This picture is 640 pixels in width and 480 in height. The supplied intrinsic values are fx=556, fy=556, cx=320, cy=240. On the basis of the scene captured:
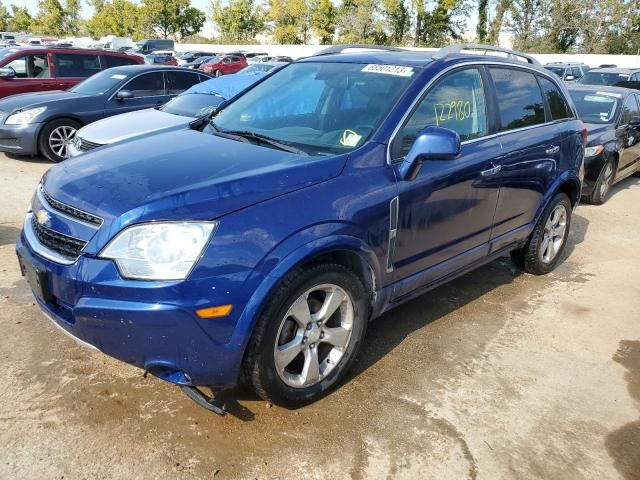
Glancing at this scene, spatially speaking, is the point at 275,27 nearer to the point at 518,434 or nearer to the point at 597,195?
the point at 597,195

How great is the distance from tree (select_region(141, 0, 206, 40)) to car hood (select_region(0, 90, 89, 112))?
5769cm

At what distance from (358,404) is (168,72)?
7.90 meters

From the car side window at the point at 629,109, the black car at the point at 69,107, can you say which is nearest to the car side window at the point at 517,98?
the car side window at the point at 629,109

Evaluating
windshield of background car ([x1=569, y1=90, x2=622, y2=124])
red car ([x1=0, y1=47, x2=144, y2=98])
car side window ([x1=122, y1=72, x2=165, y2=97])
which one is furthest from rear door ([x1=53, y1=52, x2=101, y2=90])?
windshield of background car ([x1=569, y1=90, x2=622, y2=124])

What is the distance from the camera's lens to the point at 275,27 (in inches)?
2454

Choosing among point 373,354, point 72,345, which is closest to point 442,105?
point 373,354

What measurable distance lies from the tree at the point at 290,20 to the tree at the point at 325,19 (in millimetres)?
1915

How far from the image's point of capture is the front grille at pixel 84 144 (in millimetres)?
6191

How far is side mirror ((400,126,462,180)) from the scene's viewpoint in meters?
2.99

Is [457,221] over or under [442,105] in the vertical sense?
under

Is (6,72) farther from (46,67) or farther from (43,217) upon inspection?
(43,217)

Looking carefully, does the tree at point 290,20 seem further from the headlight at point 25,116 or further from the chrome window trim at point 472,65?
the chrome window trim at point 472,65

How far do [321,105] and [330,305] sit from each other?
1406 millimetres

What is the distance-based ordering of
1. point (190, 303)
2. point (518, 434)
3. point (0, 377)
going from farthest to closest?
point (0, 377) → point (518, 434) → point (190, 303)
